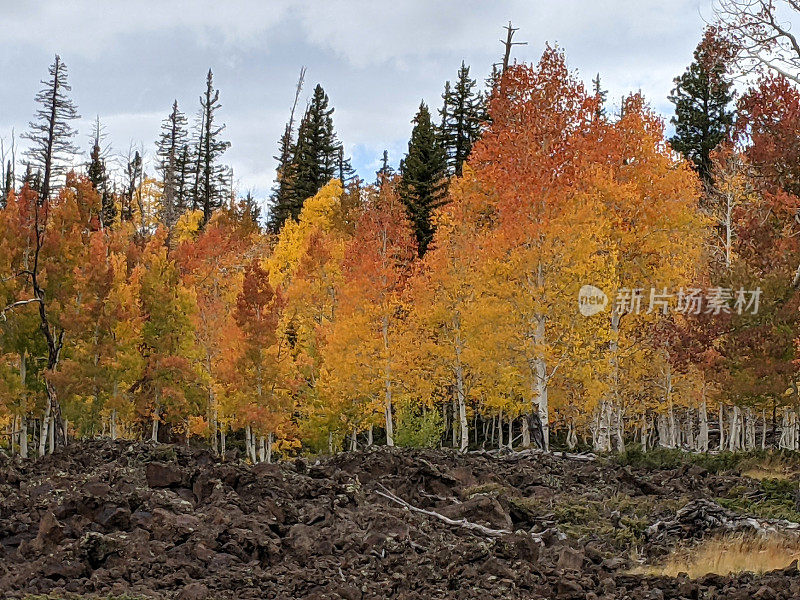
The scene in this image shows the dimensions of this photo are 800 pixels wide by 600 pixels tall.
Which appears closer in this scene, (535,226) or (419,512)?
(419,512)

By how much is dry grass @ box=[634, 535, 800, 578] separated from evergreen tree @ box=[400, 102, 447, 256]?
27241 mm

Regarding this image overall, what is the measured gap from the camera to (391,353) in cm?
2403

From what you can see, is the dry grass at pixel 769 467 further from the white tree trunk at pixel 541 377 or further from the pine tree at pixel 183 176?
the pine tree at pixel 183 176

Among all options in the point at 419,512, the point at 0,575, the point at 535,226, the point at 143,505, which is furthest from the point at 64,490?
the point at 535,226

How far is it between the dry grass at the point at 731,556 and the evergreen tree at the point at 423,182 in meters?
27.2

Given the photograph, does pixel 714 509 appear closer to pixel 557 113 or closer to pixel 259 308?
pixel 557 113

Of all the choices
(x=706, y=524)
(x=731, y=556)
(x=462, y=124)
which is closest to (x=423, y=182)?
(x=462, y=124)

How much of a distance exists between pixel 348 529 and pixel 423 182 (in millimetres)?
29581

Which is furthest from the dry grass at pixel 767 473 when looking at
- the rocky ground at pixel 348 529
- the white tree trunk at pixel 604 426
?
the white tree trunk at pixel 604 426

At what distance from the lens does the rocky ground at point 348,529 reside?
6742mm

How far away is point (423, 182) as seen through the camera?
37.0 metres

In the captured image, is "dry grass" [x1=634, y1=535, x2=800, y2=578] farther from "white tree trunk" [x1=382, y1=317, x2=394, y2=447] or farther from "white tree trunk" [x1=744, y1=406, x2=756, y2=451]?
"white tree trunk" [x1=744, y1=406, x2=756, y2=451]

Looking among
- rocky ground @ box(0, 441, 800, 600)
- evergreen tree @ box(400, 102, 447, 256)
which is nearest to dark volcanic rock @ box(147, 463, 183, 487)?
rocky ground @ box(0, 441, 800, 600)

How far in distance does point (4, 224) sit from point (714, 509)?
2087cm
